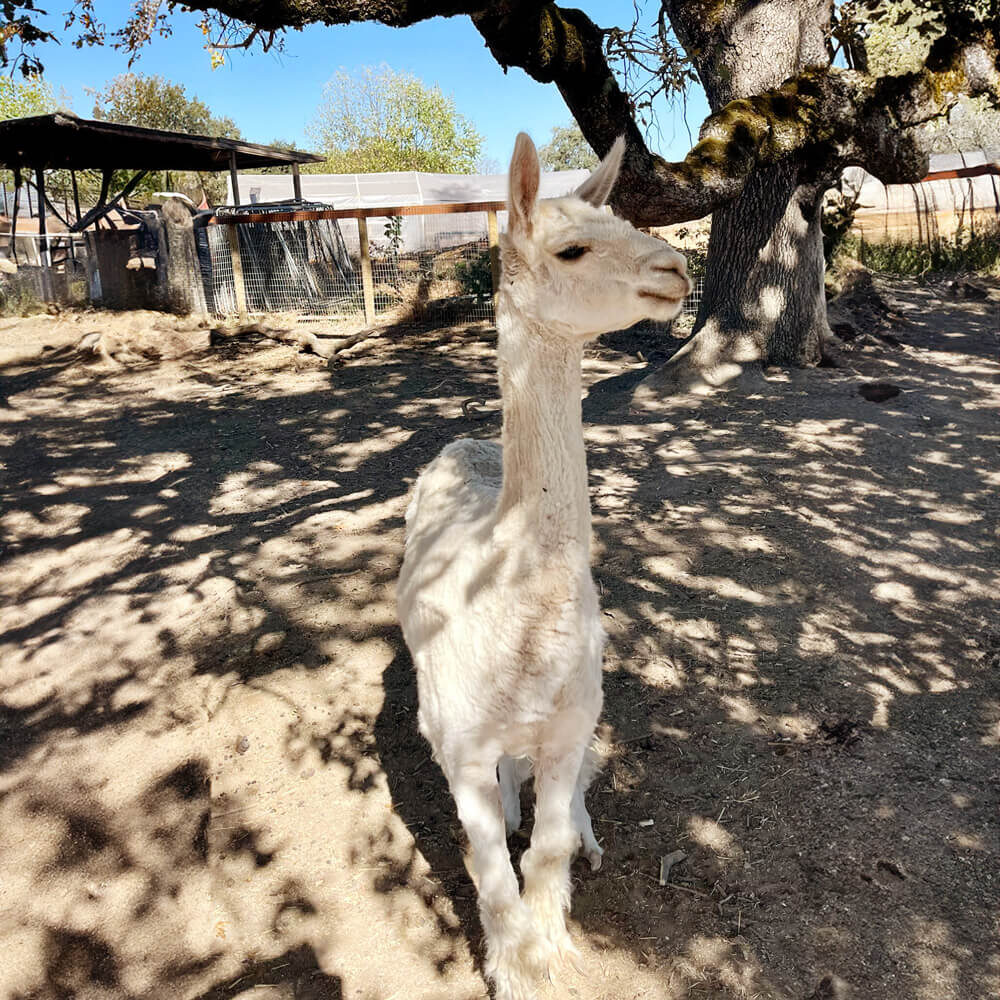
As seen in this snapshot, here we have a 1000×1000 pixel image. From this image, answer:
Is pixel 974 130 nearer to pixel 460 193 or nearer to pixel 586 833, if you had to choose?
pixel 460 193

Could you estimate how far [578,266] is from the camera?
2207 mm

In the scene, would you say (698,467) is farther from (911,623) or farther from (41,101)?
(41,101)

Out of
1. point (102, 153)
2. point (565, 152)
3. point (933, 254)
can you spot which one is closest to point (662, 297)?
point (933, 254)

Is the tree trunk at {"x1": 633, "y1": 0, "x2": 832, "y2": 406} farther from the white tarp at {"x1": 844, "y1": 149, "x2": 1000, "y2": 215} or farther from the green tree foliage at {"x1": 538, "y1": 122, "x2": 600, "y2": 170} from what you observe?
the green tree foliage at {"x1": 538, "y1": 122, "x2": 600, "y2": 170}

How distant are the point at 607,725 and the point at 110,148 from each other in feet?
58.5

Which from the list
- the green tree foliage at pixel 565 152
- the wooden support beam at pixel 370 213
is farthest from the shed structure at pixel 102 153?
the green tree foliage at pixel 565 152

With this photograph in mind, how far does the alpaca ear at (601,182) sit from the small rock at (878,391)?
6.64 m

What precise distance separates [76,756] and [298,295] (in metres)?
12.8

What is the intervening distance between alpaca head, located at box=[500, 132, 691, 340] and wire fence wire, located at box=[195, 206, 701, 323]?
11.9 meters

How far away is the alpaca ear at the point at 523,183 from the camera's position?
6.85 ft

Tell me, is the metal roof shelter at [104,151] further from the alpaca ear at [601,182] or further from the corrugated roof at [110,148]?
the alpaca ear at [601,182]

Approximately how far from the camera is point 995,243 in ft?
52.8

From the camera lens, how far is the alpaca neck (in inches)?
91.7

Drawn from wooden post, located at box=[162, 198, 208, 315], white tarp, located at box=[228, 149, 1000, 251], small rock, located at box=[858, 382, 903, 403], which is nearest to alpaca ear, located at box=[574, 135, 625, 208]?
small rock, located at box=[858, 382, 903, 403]
